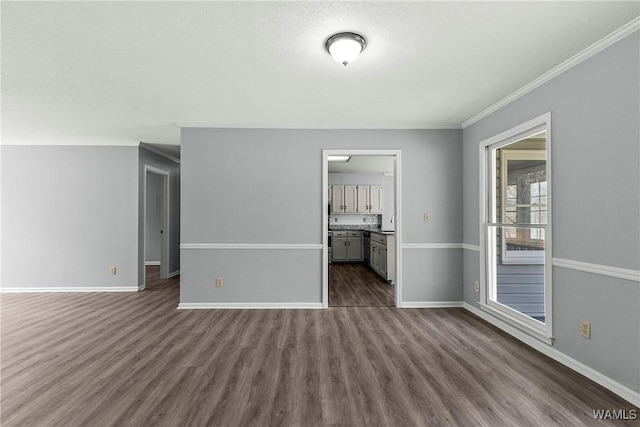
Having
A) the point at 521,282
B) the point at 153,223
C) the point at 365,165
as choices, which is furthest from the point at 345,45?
the point at 153,223

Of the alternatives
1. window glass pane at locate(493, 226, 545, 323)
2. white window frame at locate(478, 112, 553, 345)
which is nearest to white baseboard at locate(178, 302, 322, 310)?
white window frame at locate(478, 112, 553, 345)

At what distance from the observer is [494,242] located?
12.0 feet

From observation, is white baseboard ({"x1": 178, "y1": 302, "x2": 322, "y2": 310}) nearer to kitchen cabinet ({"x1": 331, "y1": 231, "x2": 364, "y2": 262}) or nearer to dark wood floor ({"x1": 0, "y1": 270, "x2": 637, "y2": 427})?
dark wood floor ({"x1": 0, "y1": 270, "x2": 637, "y2": 427})

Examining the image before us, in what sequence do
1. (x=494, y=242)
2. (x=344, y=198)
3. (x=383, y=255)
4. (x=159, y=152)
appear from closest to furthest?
(x=494, y=242), (x=159, y=152), (x=383, y=255), (x=344, y=198)

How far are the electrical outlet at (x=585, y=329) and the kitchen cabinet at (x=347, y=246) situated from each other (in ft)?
18.8

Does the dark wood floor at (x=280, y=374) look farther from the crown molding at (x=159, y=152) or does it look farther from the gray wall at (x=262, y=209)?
the crown molding at (x=159, y=152)

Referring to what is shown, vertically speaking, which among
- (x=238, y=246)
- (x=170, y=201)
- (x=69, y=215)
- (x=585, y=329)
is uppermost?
(x=170, y=201)

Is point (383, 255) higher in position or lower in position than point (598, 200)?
lower

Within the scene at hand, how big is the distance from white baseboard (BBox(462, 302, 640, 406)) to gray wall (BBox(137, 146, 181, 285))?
5369 mm

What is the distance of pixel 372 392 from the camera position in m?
2.17

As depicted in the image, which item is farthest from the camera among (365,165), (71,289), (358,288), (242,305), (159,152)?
(365,165)

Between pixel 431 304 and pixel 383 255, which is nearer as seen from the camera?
pixel 431 304

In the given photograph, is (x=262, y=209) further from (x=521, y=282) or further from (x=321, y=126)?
(x=521, y=282)

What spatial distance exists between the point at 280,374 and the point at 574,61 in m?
3.37
